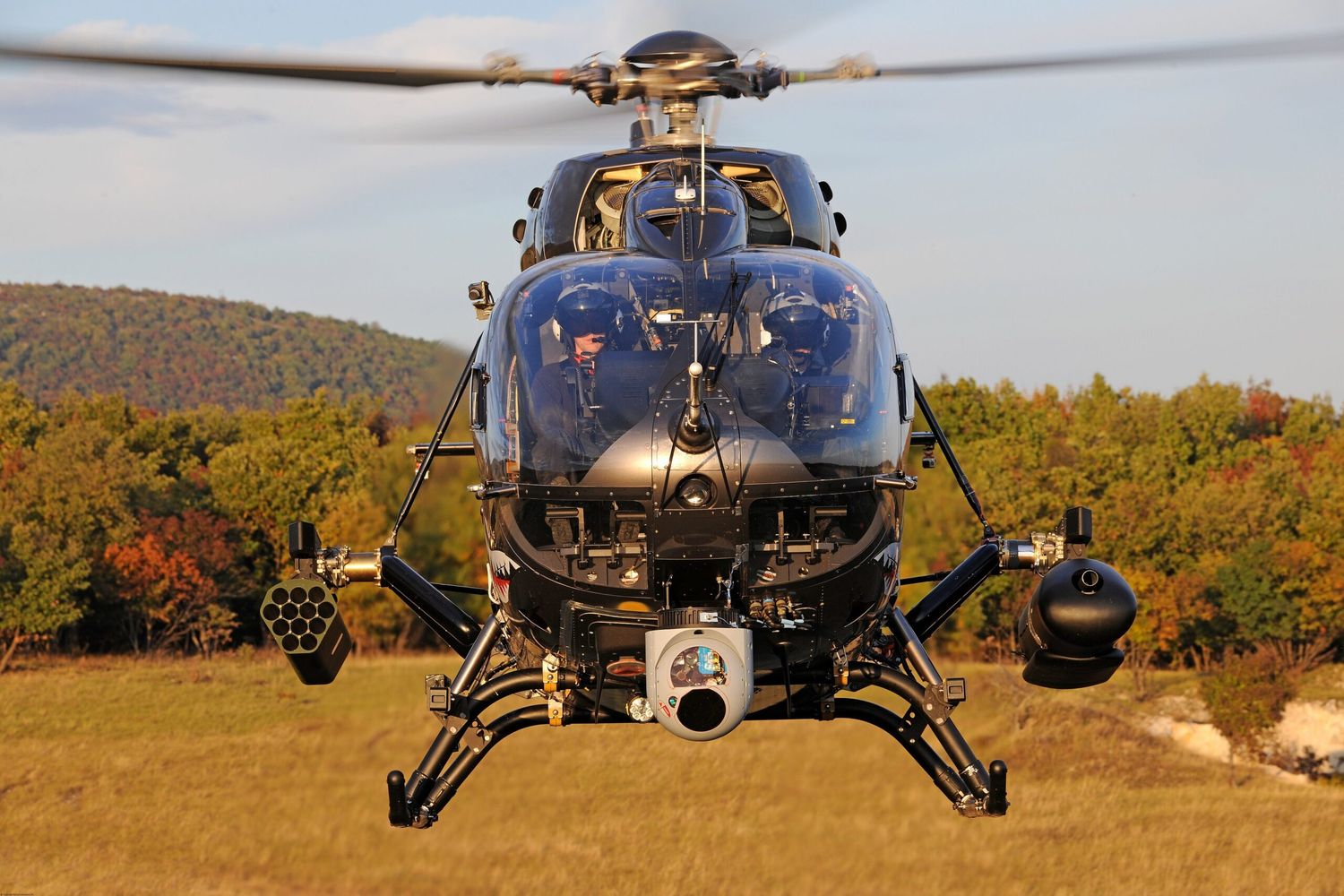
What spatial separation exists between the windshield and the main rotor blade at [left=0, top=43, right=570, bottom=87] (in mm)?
1649

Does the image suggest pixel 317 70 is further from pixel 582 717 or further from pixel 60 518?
pixel 60 518

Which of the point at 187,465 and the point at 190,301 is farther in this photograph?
the point at 190,301

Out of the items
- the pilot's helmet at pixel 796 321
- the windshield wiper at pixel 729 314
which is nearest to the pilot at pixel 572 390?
the windshield wiper at pixel 729 314

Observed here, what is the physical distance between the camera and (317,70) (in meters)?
11.4

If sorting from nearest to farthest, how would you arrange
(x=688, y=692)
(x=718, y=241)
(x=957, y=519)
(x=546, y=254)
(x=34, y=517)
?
(x=688, y=692)
(x=718, y=241)
(x=546, y=254)
(x=957, y=519)
(x=34, y=517)

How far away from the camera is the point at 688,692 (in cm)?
934

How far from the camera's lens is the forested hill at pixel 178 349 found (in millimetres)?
142625

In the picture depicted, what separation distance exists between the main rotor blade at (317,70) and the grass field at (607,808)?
21.0m

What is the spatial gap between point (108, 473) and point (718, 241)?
77.2 meters

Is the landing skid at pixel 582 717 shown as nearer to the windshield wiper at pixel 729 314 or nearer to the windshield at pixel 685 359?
the windshield at pixel 685 359

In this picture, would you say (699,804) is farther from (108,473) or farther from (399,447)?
(108,473)

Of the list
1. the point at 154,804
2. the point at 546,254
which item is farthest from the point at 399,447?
the point at 546,254

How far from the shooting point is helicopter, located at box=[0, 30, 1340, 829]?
9.80 meters

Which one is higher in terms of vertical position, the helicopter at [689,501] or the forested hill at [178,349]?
the helicopter at [689,501]
